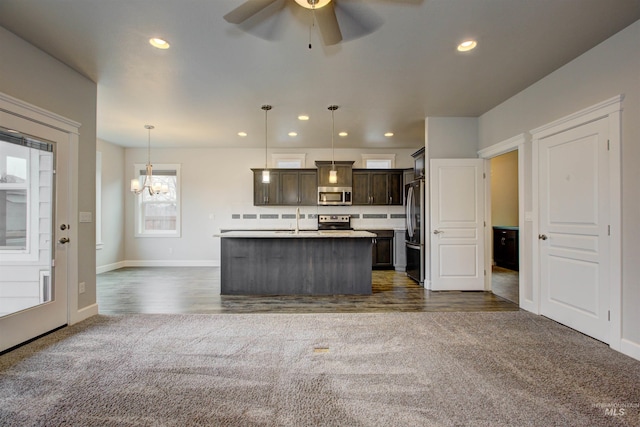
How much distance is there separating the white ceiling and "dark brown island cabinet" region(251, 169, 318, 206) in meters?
2.07

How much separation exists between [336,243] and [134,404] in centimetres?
308

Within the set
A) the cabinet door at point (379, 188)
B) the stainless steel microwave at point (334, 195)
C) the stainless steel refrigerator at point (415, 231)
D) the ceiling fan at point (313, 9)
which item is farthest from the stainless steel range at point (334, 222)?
the ceiling fan at point (313, 9)

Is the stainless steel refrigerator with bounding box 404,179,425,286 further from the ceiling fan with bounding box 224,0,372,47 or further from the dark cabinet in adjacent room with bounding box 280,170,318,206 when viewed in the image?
the ceiling fan with bounding box 224,0,372,47

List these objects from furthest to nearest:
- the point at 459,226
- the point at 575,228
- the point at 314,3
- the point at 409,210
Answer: the point at 409,210, the point at 459,226, the point at 575,228, the point at 314,3

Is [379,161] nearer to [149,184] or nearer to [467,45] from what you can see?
[467,45]

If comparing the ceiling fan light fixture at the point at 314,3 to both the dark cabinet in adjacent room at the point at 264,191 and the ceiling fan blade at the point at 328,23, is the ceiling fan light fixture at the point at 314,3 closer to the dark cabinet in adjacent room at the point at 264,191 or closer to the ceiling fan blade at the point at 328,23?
the ceiling fan blade at the point at 328,23

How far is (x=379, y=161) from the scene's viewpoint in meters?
7.11

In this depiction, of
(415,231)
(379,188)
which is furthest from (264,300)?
(379,188)

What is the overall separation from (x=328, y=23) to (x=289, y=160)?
16.4 ft

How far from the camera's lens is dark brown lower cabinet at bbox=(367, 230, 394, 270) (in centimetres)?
643

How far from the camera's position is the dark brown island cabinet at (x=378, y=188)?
22.1ft

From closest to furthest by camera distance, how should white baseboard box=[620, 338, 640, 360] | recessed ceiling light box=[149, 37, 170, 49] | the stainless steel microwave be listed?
1. white baseboard box=[620, 338, 640, 360]
2. recessed ceiling light box=[149, 37, 170, 49]
3. the stainless steel microwave

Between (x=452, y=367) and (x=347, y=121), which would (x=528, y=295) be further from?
(x=347, y=121)

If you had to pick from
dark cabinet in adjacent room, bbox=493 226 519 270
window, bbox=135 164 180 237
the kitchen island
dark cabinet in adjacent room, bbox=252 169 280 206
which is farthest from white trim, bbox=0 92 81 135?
dark cabinet in adjacent room, bbox=493 226 519 270
